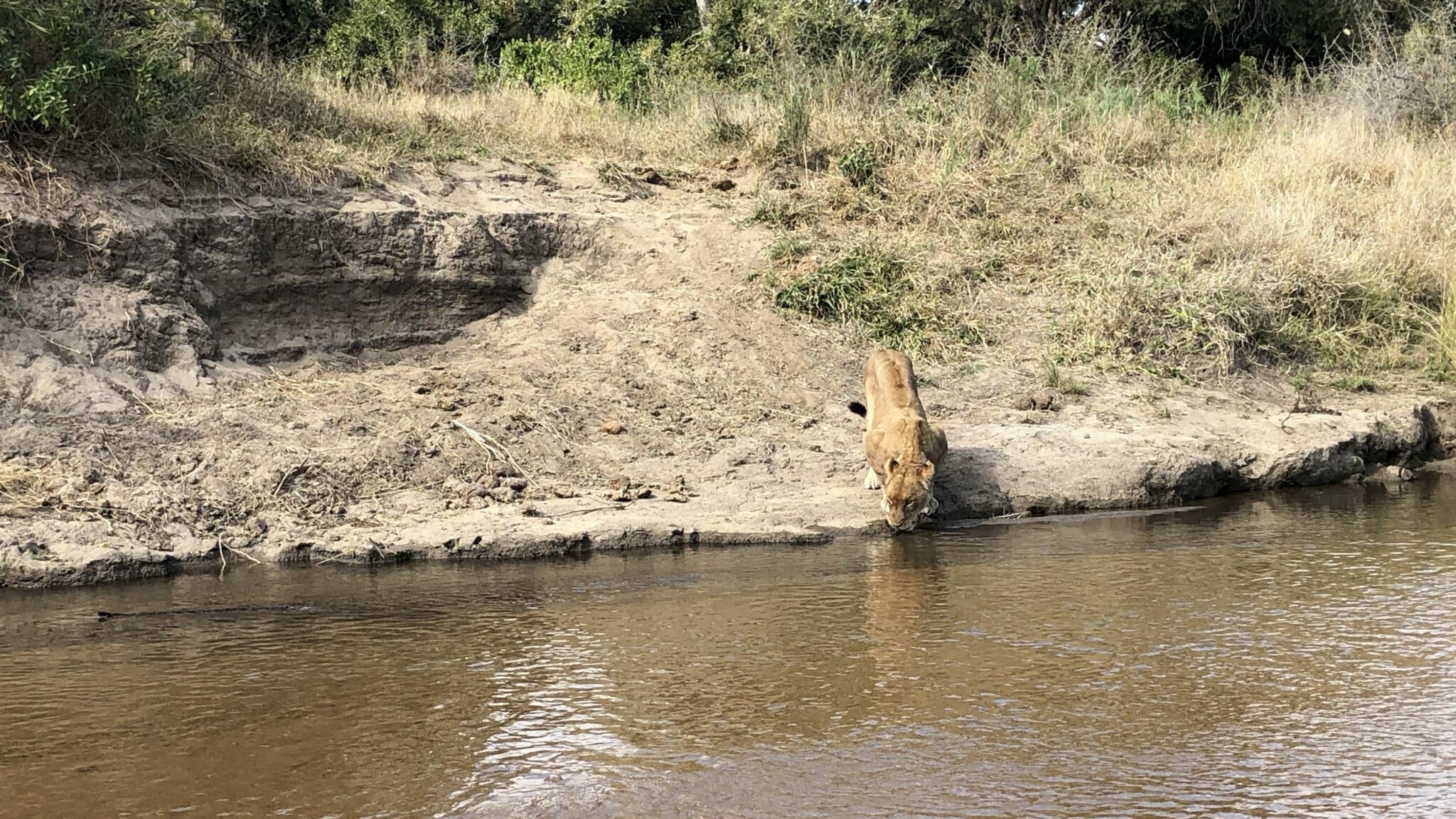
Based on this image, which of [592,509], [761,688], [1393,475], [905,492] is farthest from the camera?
[1393,475]

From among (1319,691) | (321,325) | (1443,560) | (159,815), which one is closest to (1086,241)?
(1443,560)

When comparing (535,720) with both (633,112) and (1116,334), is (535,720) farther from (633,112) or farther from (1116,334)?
(633,112)

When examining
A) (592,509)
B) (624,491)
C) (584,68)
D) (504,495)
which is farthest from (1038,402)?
(584,68)

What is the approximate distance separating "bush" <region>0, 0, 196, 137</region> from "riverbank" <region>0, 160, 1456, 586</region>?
487 mm

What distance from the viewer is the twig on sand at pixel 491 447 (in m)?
7.66

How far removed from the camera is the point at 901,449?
23.4 ft

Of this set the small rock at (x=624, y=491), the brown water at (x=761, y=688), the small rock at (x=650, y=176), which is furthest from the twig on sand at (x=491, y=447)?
the small rock at (x=650, y=176)

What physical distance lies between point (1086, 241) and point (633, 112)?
4541 millimetres

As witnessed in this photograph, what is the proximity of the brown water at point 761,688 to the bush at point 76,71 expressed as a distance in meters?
3.82

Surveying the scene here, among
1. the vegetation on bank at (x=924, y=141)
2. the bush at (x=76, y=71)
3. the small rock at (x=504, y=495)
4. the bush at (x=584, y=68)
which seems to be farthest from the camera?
the bush at (x=584, y=68)

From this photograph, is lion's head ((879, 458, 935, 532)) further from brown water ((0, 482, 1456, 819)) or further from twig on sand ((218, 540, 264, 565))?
twig on sand ((218, 540, 264, 565))

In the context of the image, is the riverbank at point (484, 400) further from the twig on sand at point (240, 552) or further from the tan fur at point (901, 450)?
the tan fur at point (901, 450)

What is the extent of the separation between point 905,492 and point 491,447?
2.40 meters

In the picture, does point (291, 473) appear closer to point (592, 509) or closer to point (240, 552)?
point (240, 552)
